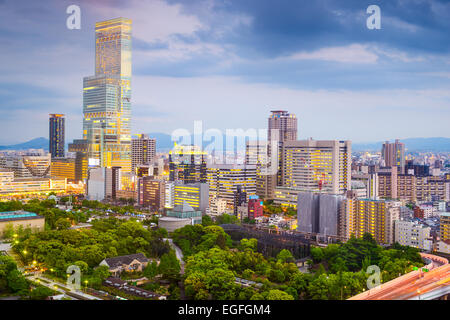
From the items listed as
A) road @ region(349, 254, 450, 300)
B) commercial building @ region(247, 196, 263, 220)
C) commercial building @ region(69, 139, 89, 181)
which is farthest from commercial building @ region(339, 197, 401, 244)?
commercial building @ region(69, 139, 89, 181)

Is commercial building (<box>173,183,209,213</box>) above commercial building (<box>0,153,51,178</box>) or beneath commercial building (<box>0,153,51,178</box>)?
beneath

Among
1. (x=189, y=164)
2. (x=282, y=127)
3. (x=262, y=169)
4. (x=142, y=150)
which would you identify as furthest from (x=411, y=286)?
(x=142, y=150)

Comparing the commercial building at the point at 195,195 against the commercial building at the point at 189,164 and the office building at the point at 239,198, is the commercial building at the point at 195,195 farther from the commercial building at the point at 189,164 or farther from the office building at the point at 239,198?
the commercial building at the point at 189,164

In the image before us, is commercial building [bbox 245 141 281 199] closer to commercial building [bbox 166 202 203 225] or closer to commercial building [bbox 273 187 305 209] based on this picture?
commercial building [bbox 273 187 305 209]

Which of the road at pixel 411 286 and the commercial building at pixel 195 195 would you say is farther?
the commercial building at pixel 195 195

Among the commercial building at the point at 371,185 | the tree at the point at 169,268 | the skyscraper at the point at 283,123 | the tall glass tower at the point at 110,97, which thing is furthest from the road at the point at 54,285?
the tall glass tower at the point at 110,97
